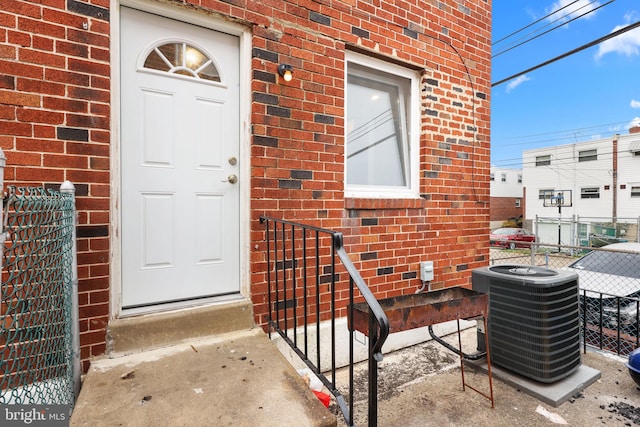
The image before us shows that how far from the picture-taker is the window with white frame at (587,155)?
18.0 meters

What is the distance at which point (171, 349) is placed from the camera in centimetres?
219

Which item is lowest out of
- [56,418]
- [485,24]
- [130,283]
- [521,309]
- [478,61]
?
[56,418]

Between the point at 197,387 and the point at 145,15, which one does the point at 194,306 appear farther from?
the point at 145,15

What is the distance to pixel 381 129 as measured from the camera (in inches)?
136

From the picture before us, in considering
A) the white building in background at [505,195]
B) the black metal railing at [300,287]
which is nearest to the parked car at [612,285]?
the black metal railing at [300,287]

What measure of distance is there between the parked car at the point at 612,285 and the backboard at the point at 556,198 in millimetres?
16252

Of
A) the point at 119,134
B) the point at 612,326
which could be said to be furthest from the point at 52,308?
the point at 612,326

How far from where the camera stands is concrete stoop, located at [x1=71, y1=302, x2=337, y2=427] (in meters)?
1.53

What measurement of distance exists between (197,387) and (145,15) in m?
2.45

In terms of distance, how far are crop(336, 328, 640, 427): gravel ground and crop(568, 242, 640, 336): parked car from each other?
0.78 metres

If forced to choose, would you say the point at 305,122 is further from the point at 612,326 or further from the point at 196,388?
the point at 612,326

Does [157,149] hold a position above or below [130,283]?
above

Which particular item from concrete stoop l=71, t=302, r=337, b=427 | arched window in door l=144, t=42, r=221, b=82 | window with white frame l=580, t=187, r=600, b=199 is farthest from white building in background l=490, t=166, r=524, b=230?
concrete stoop l=71, t=302, r=337, b=427

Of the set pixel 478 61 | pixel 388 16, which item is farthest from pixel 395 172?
pixel 478 61
